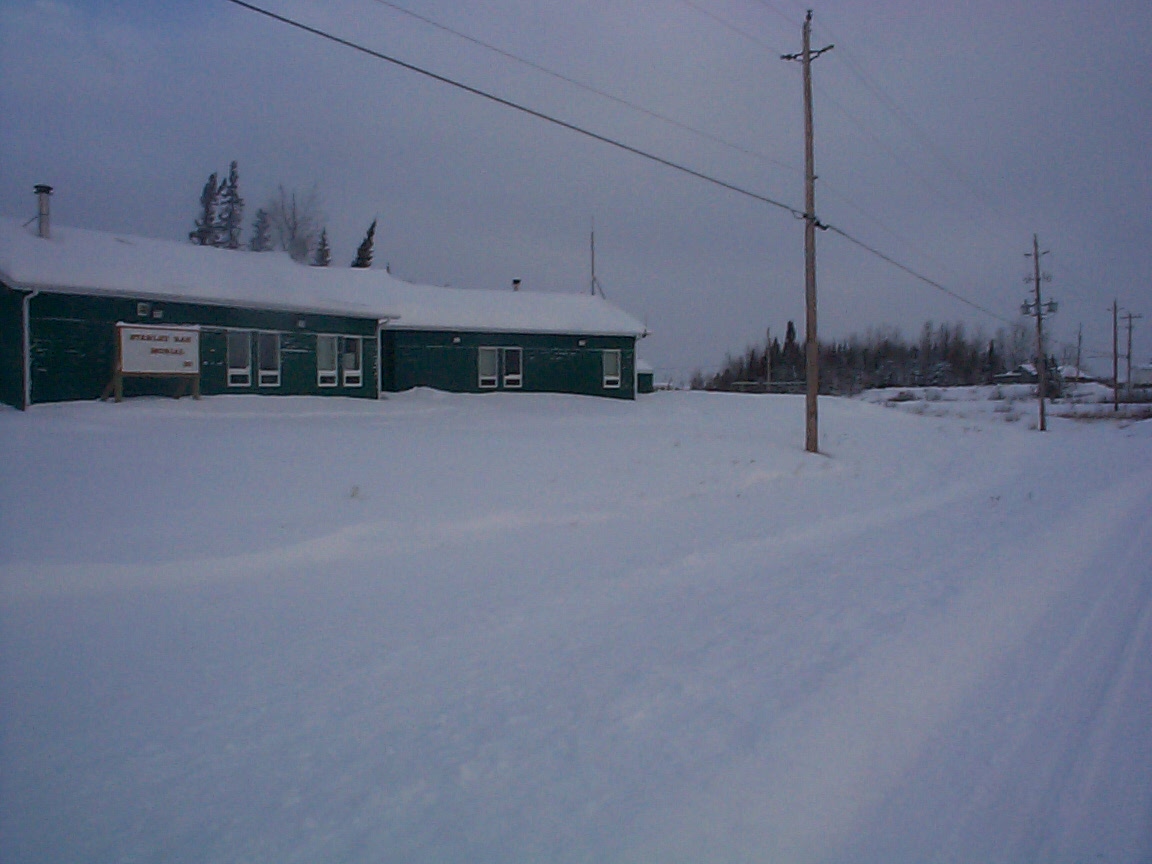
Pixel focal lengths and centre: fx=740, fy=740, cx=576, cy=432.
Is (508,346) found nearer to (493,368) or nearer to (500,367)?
(500,367)

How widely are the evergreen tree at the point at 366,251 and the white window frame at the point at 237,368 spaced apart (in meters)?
38.1

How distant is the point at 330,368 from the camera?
24.2 m

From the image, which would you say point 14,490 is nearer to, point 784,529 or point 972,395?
point 784,529

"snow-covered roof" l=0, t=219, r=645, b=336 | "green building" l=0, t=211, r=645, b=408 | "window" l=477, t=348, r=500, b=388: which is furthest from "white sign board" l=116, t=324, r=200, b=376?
"window" l=477, t=348, r=500, b=388

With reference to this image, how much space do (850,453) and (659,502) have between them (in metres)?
9.93

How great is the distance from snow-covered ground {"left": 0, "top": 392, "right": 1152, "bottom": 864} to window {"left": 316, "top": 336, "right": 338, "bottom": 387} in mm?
12708

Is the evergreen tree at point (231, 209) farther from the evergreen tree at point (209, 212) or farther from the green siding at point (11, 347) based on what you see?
the green siding at point (11, 347)

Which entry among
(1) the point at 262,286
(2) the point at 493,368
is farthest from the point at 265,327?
(2) the point at 493,368

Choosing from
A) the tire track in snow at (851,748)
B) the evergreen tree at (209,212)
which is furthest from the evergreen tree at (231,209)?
the tire track in snow at (851,748)

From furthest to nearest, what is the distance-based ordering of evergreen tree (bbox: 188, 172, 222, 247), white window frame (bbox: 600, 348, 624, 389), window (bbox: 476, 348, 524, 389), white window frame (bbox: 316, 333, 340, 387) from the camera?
1. evergreen tree (bbox: 188, 172, 222, 247)
2. white window frame (bbox: 600, 348, 624, 389)
3. window (bbox: 476, 348, 524, 389)
4. white window frame (bbox: 316, 333, 340, 387)

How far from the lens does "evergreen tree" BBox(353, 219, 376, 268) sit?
58.2m

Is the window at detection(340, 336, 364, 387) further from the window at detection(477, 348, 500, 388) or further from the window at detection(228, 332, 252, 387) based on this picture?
the window at detection(477, 348, 500, 388)

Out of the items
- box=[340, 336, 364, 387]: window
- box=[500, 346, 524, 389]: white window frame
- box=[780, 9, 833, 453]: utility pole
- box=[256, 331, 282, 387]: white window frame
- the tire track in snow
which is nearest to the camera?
the tire track in snow

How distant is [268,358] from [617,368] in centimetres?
1427
